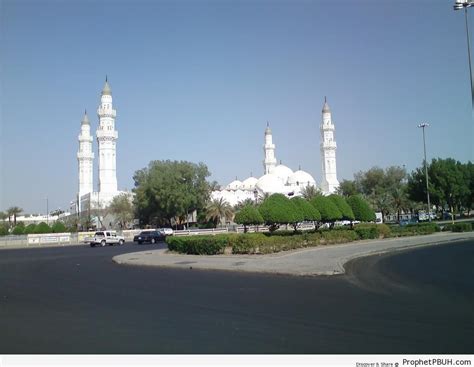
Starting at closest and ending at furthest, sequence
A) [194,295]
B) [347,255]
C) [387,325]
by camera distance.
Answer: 1. [387,325]
2. [194,295]
3. [347,255]

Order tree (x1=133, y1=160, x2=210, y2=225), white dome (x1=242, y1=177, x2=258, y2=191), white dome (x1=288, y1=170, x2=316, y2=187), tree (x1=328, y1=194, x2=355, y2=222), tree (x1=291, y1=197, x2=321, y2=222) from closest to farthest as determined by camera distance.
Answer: tree (x1=291, y1=197, x2=321, y2=222) → tree (x1=328, y1=194, x2=355, y2=222) → tree (x1=133, y1=160, x2=210, y2=225) → white dome (x1=288, y1=170, x2=316, y2=187) → white dome (x1=242, y1=177, x2=258, y2=191)

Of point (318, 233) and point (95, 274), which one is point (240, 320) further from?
point (318, 233)

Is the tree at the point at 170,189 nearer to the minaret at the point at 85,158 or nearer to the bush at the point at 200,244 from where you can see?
the minaret at the point at 85,158

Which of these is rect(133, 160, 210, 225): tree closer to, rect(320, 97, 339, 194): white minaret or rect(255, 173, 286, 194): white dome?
rect(255, 173, 286, 194): white dome

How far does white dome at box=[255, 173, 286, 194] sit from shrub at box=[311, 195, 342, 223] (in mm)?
59069

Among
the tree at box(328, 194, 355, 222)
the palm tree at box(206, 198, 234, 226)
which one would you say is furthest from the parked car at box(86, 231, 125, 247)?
the tree at box(328, 194, 355, 222)

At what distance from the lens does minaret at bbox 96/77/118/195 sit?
268ft

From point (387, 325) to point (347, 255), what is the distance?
1384 centimetres

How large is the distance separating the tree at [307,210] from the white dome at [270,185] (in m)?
60.3

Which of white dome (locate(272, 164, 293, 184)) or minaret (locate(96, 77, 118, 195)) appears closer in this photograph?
minaret (locate(96, 77, 118, 195))

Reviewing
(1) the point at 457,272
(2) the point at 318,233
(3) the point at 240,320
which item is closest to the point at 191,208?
(2) the point at 318,233

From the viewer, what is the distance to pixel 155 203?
2744 inches

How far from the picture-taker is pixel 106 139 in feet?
269

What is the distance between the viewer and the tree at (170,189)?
67000 millimetres
